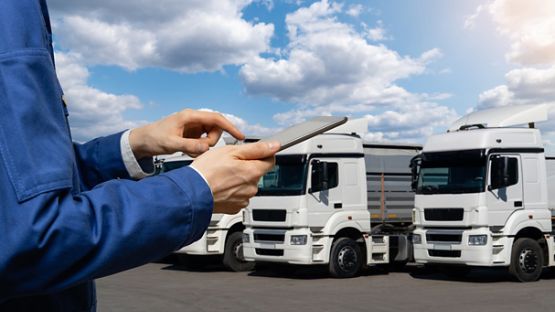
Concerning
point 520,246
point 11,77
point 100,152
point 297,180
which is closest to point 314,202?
point 297,180

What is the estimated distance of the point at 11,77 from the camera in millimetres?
1217

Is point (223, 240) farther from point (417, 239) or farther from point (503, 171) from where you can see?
point (503, 171)

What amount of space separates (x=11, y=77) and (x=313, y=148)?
44.8 feet

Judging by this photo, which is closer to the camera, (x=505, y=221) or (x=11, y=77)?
(x=11, y=77)

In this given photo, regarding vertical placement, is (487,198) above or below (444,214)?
above

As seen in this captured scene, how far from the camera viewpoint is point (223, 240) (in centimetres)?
1633

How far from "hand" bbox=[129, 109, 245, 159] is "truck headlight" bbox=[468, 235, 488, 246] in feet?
40.9

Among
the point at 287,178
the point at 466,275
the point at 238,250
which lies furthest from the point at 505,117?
the point at 238,250

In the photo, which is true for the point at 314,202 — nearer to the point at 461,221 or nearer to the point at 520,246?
the point at 461,221

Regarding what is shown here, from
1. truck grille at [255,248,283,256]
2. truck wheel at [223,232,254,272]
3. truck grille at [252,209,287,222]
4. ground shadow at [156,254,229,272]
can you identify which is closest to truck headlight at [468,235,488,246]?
truck grille at [252,209,287,222]

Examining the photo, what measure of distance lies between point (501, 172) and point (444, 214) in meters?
1.42

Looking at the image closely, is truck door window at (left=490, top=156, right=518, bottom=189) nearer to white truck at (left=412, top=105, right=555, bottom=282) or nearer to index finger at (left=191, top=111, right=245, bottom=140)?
white truck at (left=412, top=105, right=555, bottom=282)

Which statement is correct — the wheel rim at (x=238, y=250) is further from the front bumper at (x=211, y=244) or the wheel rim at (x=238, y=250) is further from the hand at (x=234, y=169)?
the hand at (x=234, y=169)

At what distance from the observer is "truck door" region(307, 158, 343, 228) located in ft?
48.0
